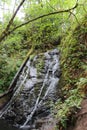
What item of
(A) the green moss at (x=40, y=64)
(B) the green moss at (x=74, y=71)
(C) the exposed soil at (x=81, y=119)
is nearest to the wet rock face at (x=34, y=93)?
(A) the green moss at (x=40, y=64)

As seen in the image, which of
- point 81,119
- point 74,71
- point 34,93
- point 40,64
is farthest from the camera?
point 40,64

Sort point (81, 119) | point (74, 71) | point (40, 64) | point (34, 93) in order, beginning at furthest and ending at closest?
point (40, 64)
point (34, 93)
point (74, 71)
point (81, 119)

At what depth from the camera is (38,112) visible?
8039mm

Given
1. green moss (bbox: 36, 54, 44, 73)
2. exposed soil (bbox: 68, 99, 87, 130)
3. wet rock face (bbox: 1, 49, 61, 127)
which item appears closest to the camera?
exposed soil (bbox: 68, 99, 87, 130)

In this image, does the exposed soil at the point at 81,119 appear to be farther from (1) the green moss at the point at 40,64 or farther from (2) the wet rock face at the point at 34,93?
(1) the green moss at the point at 40,64

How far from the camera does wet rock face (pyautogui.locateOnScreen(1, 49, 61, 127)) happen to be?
8.11 m

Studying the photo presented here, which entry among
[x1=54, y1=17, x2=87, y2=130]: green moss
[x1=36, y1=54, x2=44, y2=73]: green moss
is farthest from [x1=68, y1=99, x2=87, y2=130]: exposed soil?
[x1=36, y1=54, x2=44, y2=73]: green moss

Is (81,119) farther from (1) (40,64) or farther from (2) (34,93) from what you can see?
(1) (40,64)

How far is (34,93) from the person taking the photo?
8922 millimetres

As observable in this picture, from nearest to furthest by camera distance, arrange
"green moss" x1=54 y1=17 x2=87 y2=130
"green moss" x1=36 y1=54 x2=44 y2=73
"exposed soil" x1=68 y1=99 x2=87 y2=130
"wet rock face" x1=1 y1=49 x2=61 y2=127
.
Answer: "exposed soil" x1=68 y1=99 x2=87 y2=130
"green moss" x1=54 y1=17 x2=87 y2=130
"wet rock face" x1=1 y1=49 x2=61 y2=127
"green moss" x1=36 y1=54 x2=44 y2=73

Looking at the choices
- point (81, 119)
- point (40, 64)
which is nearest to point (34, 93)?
point (40, 64)

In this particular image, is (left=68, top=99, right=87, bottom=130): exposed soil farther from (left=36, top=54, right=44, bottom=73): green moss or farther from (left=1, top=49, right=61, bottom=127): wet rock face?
(left=36, top=54, right=44, bottom=73): green moss

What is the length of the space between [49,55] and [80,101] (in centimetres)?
646

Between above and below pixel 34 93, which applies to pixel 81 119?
above
